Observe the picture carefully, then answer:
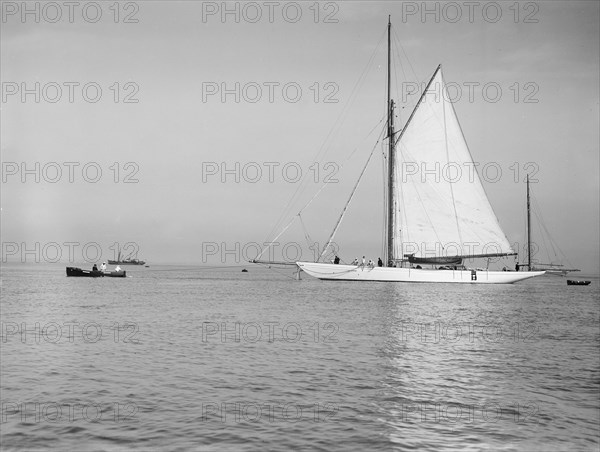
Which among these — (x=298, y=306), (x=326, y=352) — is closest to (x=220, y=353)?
(x=326, y=352)

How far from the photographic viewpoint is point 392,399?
50.3 ft

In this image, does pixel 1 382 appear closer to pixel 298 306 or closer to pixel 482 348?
pixel 482 348

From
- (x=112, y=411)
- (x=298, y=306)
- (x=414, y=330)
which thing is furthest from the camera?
(x=298, y=306)

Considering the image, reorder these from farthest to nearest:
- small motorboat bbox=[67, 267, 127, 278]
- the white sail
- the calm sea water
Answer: small motorboat bbox=[67, 267, 127, 278] → the white sail → the calm sea water

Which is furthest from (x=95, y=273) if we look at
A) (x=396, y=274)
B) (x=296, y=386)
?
(x=296, y=386)

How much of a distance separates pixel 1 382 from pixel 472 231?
67.9 meters

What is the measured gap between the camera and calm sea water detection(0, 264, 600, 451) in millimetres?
12039

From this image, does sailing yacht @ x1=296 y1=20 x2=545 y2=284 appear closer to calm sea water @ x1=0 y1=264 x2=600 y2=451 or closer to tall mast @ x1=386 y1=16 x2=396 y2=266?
tall mast @ x1=386 y1=16 x2=396 y2=266

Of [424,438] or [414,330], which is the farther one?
[414,330]

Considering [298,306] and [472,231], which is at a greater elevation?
[472,231]

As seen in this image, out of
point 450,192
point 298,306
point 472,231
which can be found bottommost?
point 298,306

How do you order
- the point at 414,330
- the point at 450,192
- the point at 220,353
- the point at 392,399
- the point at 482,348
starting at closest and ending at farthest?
the point at 392,399, the point at 220,353, the point at 482,348, the point at 414,330, the point at 450,192

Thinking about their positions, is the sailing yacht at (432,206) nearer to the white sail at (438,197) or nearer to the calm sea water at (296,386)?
the white sail at (438,197)

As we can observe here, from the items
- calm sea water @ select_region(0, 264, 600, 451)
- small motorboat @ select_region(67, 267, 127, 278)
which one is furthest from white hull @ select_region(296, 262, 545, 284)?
calm sea water @ select_region(0, 264, 600, 451)
